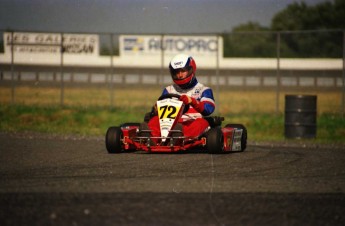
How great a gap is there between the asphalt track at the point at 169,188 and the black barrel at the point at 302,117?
4.84 metres

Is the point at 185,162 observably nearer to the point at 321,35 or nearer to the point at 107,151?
the point at 107,151

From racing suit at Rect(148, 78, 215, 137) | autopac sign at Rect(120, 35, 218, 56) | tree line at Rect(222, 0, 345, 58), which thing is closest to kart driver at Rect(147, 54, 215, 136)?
racing suit at Rect(148, 78, 215, 137)

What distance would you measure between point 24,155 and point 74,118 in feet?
34.6

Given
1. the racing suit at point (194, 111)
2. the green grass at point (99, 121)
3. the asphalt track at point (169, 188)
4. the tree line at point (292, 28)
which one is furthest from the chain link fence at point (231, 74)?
the asphalt track at point (169, 188)

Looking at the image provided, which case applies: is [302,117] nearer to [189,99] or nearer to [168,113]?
[189,99]

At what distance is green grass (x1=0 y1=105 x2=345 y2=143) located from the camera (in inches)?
777

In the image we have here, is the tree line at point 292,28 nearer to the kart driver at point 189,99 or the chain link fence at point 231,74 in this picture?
the chain link fence at point 231,74

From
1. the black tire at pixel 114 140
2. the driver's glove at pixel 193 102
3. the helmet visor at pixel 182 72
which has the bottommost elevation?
the black tire at pixel 114 140

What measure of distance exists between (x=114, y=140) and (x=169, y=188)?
4.63m

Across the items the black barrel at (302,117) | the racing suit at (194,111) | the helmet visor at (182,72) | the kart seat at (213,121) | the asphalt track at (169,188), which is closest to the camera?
the asphalt track at (169,188)

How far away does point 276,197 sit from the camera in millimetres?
7883

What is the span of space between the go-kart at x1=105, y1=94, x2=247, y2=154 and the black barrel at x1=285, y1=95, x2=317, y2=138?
515 cm

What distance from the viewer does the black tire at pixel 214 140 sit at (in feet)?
41.4

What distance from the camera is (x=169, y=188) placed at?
840 cm
